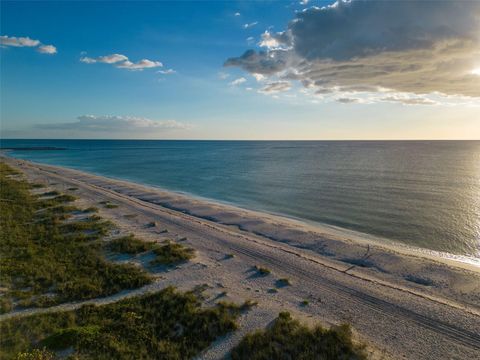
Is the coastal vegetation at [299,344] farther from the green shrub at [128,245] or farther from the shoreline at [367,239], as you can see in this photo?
the shoreline at [367,239]

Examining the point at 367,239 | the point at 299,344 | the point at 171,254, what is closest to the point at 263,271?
the point at 171,254

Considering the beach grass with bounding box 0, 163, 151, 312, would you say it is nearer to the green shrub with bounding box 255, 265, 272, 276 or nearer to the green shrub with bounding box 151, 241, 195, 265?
the green shrub with bounding box 151, 241, 195, 265

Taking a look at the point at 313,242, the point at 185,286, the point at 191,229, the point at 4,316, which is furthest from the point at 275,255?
the point at 4,316

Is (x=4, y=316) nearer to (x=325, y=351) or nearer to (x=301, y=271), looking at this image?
(x=325, y=351)

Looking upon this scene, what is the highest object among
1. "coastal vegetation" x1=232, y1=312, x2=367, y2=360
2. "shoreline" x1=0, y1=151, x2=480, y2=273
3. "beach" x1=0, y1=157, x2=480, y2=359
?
"coastal vegetation" x1=232, y1=312, x2=367, y2=360

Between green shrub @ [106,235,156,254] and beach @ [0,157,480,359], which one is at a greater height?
green shrub @ [106,235,156,254]

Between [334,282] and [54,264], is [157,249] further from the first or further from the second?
[334,282]


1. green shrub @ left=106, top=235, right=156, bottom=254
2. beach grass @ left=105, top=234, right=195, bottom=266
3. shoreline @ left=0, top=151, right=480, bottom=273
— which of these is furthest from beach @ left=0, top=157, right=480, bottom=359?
green shrub @ left=106, top=235, right=156, bottom=254
